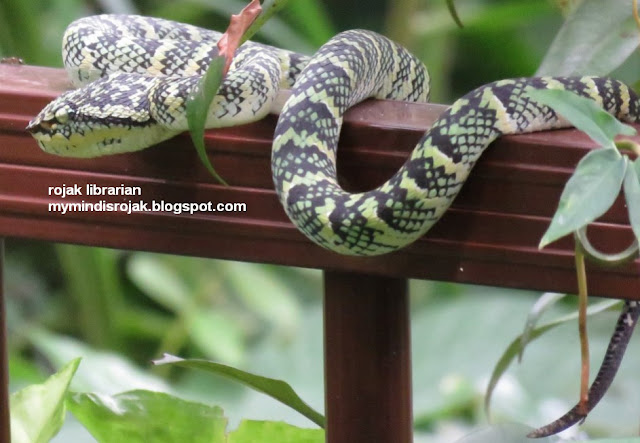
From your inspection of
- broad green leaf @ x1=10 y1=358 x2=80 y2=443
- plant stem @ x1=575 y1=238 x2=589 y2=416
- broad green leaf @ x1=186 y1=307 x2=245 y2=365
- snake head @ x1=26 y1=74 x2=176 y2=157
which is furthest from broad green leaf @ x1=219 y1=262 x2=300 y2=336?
plant stem @ x1=575 y1=238 x2=589 y2=416

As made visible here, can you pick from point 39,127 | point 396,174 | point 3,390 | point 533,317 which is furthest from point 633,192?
point 3,390

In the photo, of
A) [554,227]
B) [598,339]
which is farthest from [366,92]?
[598,339]

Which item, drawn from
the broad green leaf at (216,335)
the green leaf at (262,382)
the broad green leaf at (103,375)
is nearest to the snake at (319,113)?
the green leaf at (262,382)

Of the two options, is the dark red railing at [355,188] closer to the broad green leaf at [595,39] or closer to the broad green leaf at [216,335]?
the broad green leaf at [595,39]

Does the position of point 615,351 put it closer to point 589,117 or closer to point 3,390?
point 589,117

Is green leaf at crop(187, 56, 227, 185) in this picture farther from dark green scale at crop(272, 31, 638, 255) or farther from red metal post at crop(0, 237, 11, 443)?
red metal post at crop(0, 237, 11, 443)

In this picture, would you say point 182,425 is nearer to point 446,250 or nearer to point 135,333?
point 446,250
